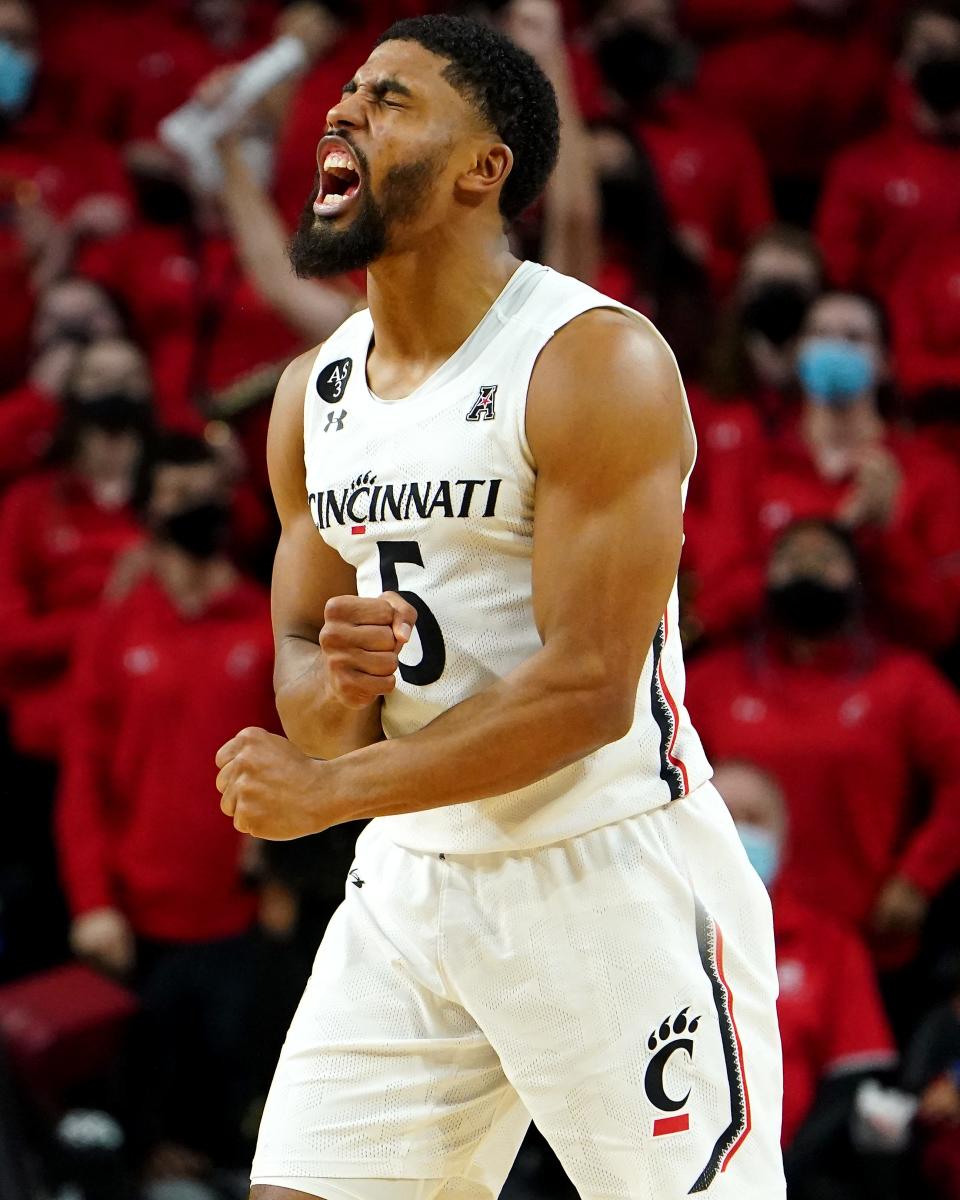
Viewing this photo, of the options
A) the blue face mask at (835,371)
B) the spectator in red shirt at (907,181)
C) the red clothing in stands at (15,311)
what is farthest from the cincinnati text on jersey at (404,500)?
the red clothing in stands at (15,311)

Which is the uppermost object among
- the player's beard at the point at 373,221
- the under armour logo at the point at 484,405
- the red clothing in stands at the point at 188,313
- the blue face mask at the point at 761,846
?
the player's beard at the point at 373,221

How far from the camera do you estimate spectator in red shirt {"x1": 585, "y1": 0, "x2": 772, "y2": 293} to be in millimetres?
7500

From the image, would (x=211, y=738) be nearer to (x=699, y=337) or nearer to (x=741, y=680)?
(x=741, y=680)

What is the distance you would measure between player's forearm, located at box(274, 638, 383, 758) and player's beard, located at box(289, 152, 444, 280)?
2.13 ft

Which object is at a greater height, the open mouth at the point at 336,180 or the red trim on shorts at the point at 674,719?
the open mouth at the point at 336,180

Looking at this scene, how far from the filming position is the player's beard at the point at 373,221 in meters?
3.19

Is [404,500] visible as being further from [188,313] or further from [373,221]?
[188,313]

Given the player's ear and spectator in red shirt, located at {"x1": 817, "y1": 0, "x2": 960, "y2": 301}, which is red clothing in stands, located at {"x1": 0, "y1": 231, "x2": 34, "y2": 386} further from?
the player's ear

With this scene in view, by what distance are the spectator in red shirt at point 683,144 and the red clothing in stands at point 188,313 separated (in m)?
1.55

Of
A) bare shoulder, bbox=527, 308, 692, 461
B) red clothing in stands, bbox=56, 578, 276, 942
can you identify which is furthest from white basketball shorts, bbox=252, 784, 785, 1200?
red clothing in stands, bbox=56, 578, 276, 942

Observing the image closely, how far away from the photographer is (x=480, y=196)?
3.29m

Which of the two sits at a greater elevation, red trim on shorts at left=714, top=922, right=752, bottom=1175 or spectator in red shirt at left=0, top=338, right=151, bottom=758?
red trim on shorts at left=714, top=922, right=752, bottom=1175

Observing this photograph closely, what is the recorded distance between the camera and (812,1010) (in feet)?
17.7

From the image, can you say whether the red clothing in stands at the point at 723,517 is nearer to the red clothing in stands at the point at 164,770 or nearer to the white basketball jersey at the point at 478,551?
the red clothing in stands at the point at 164,770
